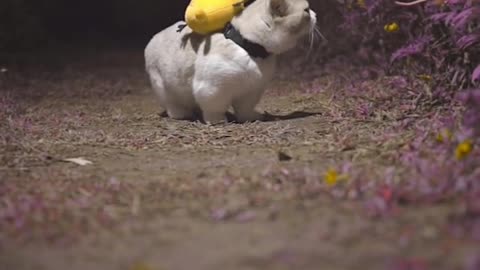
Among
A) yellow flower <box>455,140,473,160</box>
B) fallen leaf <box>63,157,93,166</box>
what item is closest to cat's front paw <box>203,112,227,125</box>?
fallen leaf <box>63,157,93,166</box>

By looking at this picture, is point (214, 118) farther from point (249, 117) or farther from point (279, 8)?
point (279, 8)

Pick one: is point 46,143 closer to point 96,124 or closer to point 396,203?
point 96,124

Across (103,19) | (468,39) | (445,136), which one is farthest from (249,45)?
(103,19)

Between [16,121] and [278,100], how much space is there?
161 cm

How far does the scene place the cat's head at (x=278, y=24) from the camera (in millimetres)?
3240

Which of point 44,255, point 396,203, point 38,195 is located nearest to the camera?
point 44,255

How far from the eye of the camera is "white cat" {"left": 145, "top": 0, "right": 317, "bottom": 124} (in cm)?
326

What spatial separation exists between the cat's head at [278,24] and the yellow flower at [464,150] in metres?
1.33

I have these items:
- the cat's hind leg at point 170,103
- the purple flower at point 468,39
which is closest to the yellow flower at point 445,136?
the purple flower at point 468,39

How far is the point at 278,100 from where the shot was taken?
14.3 feet

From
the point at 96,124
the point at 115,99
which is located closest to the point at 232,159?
the point at 96,124

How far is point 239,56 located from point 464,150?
1445 mm

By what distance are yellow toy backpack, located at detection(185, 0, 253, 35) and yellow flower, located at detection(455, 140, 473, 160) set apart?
1.62 metres

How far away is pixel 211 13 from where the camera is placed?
3365 millimetres
